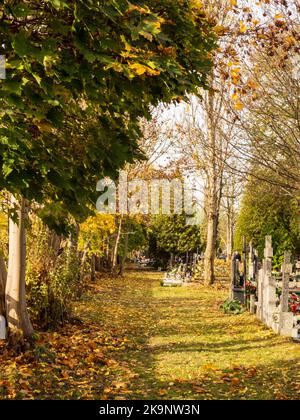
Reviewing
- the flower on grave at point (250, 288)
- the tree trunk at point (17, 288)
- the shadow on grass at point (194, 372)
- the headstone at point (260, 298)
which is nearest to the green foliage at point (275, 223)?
the flower on grave at point (250, 288)

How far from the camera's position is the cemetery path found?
7273 millimetres

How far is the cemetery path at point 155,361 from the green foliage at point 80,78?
314 cm

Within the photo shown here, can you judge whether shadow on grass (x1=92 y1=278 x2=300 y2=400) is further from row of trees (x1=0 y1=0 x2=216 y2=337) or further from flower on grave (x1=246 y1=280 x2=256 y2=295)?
row of trees (x1=0 y1=0 x2=216 y2=337)

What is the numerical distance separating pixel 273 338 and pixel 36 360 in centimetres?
555

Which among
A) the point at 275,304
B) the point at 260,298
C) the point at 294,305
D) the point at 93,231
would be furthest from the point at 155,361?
the point at 93,231

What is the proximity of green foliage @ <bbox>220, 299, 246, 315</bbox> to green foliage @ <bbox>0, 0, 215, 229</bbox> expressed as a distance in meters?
11.1

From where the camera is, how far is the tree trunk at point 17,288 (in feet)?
29.6

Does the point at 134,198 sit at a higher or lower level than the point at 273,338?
higher

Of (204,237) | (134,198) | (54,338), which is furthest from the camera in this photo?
(204,237)

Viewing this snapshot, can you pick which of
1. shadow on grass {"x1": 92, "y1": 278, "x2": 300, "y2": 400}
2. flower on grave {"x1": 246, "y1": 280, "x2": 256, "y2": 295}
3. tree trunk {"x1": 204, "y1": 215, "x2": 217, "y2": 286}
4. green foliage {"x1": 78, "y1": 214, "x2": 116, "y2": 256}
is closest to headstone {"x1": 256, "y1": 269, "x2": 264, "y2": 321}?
shadow on grass {"x1": 92, "y1": 278, "x2": 300, "y2": 400}

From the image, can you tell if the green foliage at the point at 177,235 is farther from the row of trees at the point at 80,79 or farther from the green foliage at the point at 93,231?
the row of trees at the point at 80,79
